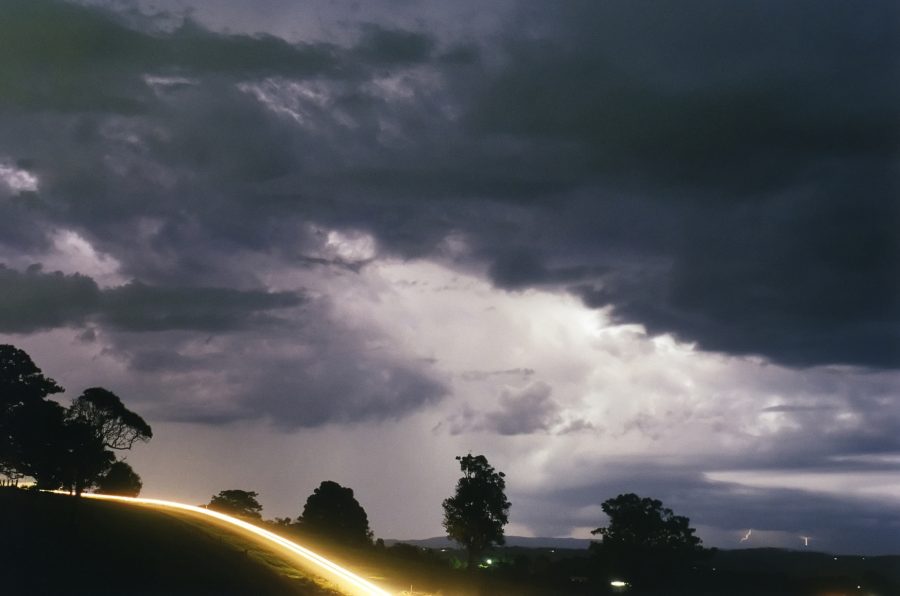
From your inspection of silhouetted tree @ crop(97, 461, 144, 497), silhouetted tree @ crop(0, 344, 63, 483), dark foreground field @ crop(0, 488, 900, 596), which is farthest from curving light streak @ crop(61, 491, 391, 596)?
silhouetted tree @ crop(97, 461, 144, 497)

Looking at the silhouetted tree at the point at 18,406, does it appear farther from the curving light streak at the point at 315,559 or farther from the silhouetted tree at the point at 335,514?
the silhouetted tree at the point at 335,514

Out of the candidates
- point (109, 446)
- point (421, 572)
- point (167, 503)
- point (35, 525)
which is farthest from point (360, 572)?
point (109, 446)

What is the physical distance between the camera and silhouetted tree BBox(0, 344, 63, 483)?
12950cm

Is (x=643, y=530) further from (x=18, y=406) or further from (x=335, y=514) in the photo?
(x=18, y=406)

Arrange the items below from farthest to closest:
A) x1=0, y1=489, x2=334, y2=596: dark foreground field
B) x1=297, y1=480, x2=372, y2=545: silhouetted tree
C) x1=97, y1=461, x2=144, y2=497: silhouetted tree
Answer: x1=97, y1=461, x2=144, y2=497: silhouetted tree, x1=297, y1=480, x2=372, y2=545: silhouetted tree, x1=0, y1=489, x2=334, y2=596: dark foreground field

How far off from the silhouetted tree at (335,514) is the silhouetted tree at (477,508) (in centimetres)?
2627

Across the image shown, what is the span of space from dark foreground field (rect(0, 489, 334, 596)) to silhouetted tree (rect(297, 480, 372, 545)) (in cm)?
6378

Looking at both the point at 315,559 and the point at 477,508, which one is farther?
the point at 477,508

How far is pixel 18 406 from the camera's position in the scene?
131250 mm

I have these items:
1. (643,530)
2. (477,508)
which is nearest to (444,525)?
(477,508)

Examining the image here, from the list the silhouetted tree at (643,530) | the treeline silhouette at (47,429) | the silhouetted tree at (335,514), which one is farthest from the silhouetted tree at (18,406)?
the silhouetted tree at (643,530)

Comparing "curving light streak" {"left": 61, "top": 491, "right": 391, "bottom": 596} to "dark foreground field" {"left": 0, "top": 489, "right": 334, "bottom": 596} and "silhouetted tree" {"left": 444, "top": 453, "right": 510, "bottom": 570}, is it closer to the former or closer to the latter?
"dark foreground field" {"left": 0, "top": 489, "right": 334, "bottom": 596}

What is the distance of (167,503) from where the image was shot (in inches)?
5157

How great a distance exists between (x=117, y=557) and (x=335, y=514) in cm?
9098
